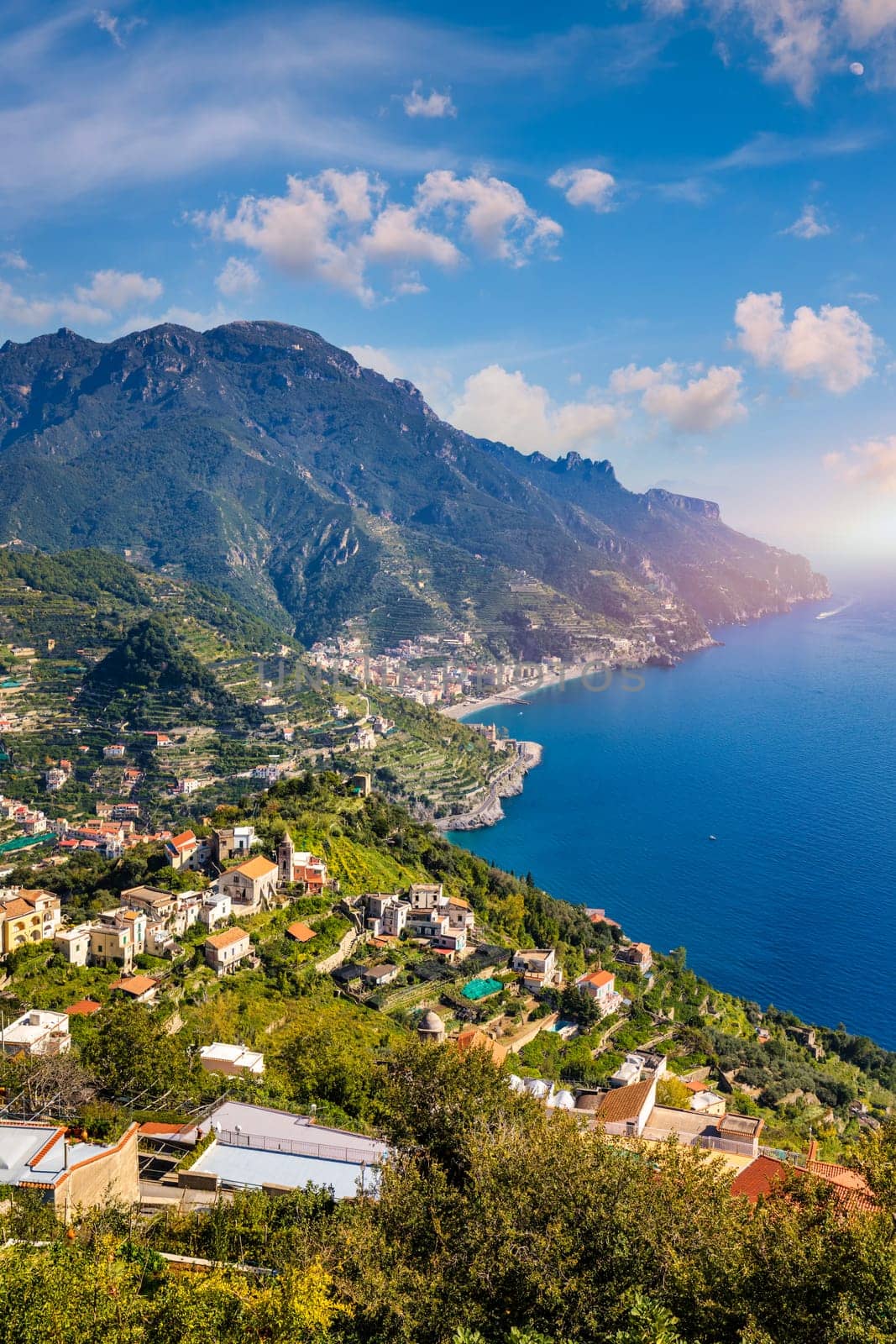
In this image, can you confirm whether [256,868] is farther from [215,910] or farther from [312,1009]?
[312,1009]

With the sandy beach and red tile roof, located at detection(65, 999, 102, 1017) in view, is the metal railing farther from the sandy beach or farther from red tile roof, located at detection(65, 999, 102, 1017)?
the sandy beach

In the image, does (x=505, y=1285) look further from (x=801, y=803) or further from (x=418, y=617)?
(x=418, y=617)

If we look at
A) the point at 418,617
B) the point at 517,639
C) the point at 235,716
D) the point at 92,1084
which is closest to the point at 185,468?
the point at 418,617

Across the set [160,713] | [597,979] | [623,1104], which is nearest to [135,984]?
[623,1104]

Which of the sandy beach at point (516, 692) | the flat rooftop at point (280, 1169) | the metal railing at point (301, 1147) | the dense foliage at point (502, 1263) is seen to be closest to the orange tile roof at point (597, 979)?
the metal railing at point (301, 1147)

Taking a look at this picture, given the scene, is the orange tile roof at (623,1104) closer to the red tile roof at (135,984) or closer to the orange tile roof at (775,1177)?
the orange tile roof at (775,1177)

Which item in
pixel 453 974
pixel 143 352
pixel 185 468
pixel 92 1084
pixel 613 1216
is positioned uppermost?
pixel 143 352
